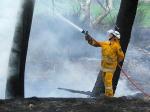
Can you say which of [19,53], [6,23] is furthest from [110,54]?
[6,23]

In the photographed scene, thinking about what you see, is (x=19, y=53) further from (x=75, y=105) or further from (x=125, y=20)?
(x=75, y=105)

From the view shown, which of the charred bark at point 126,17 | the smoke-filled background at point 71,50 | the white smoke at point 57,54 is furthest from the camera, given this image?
the white smoke at point 57,54

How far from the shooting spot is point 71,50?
2516 centimetres

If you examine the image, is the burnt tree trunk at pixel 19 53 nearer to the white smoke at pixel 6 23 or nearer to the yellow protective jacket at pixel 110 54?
the white smoke at pixel 6 23

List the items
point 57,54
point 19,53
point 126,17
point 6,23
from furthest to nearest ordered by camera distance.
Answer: point 57,54 < point 6,23 < point 126,17 < point 19,53

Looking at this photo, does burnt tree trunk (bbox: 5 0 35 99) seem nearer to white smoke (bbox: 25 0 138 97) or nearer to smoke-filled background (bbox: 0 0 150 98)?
smoke-filled background (bbox: 0 0 150 98)

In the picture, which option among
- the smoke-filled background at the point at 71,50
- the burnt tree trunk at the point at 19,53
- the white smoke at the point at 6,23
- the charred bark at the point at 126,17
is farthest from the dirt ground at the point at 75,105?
the smoke-filled background at the point at 71,50

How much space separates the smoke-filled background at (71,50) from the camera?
74.0 ft

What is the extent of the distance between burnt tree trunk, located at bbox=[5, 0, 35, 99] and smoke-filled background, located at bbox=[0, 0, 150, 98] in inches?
427

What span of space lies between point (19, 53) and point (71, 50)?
14817 millimetres

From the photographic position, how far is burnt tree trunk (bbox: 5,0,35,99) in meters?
10.1

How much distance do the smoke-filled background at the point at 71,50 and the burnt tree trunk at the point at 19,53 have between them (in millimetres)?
10837

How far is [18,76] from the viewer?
10508 mm

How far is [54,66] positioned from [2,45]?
1110cm
